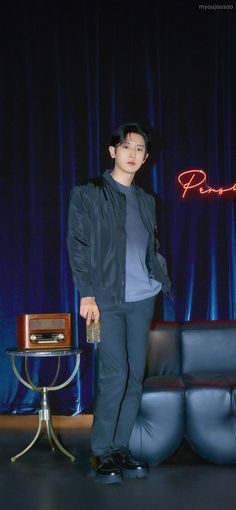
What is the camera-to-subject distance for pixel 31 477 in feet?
8.64

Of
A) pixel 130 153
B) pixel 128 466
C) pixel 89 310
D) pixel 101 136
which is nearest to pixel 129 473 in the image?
pixel 128 466

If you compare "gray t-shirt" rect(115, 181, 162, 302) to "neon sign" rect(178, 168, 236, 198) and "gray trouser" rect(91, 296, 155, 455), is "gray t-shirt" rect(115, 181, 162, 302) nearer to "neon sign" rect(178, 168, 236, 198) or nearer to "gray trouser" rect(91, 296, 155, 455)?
"gray trouser" rect(91, 296, 155, 455)

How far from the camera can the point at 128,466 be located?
2529 millimetres

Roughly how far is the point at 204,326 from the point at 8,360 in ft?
4.77

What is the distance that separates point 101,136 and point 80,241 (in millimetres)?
1914

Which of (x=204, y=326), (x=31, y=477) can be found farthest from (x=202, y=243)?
(x=31, y=477)

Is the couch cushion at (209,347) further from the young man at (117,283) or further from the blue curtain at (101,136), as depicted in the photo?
the blue curtain at (101,136)

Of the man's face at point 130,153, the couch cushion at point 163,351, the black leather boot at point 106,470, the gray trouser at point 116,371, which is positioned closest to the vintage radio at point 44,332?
the couch cushion at point 163,351

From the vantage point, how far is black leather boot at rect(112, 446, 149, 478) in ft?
8.29

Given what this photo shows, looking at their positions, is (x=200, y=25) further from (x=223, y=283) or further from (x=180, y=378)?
(x=180, y=378)

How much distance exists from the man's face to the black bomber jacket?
3.7 inches

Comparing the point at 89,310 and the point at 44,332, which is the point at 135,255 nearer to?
the point at 89,310

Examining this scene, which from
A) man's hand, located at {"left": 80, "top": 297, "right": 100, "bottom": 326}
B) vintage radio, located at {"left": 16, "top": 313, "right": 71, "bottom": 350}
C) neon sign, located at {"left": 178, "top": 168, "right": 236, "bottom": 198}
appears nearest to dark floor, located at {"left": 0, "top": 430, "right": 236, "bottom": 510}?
vintage radio, located at {"left": 16, "top": 313, "right": 71, "bottom": 350}

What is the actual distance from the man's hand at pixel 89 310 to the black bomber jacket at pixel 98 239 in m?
0.03
